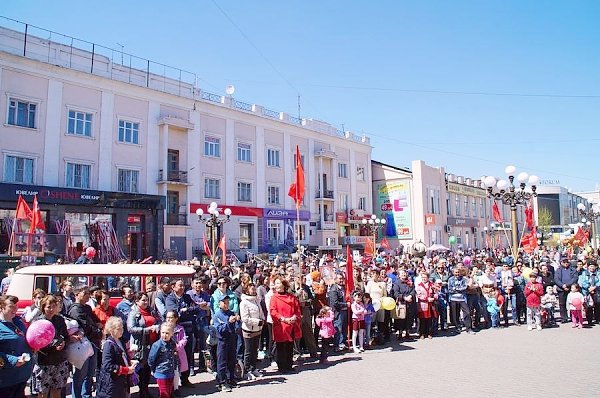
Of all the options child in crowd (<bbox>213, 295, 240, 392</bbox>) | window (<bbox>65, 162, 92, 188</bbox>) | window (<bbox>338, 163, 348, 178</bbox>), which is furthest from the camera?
window (<bbox>338, 163, 348, 178</bbox>)

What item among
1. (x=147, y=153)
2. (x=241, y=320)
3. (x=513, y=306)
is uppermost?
(x=147, y=153)

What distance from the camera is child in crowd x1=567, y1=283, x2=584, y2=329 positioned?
1284cm

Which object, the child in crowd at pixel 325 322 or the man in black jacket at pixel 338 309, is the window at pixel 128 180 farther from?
the child in crowd at pixel 325 322

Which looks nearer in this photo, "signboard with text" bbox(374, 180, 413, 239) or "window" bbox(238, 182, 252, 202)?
"window" bbox(238, 182, 252, 202)

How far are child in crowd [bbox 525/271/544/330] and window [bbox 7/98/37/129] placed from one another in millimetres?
25150

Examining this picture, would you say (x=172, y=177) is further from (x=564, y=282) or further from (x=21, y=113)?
(x=564, y=282)

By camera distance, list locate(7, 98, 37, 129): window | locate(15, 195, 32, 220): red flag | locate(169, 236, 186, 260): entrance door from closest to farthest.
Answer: locate(15, 195, 32, 220): red flag, locate(7, 98, 37, 129): window, locate(169, 236, 186, 260): entrance door

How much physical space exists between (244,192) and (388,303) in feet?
82.8

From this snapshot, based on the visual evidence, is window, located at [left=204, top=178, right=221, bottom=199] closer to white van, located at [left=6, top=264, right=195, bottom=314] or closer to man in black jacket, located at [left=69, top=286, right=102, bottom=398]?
white van, located at [left=6, top=264, right=195, bottom=314]

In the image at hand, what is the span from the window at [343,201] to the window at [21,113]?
86.6 feet

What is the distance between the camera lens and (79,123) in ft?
88.5

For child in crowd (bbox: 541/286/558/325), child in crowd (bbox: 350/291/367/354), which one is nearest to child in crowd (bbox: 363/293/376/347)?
child in crowd (bbox: 350/291/367/354)

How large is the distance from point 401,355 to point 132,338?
226 inches

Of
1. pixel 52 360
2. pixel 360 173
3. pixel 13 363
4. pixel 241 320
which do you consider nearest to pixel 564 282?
pixel 241 320
